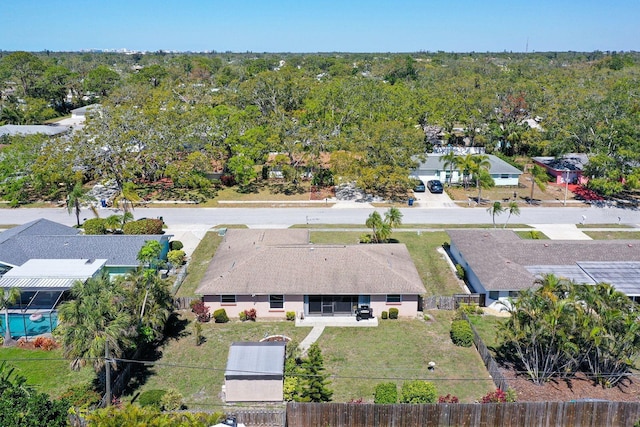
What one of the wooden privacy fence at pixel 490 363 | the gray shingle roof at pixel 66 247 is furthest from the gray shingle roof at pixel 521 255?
the gray shingle roof at pixel 66 247

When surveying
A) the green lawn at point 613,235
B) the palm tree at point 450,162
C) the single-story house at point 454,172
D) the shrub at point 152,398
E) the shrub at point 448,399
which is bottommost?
the shrub at point 152,398

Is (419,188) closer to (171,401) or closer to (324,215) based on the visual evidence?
(324,215)

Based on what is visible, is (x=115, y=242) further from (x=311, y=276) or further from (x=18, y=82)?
(x=18, y=82)

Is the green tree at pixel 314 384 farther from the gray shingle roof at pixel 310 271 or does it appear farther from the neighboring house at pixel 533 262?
the neighboring house at pixel 533 262

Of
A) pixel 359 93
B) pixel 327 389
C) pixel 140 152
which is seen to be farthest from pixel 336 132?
pixel 327 389

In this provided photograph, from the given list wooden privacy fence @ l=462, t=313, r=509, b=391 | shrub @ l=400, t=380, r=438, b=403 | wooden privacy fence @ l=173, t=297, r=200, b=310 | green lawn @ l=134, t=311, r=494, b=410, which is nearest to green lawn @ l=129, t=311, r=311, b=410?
green lawn @ l=134, t=311, r=494, b=410

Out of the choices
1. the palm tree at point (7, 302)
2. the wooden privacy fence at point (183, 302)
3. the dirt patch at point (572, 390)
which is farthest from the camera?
the wooden privacy fence at point (183, 302)
